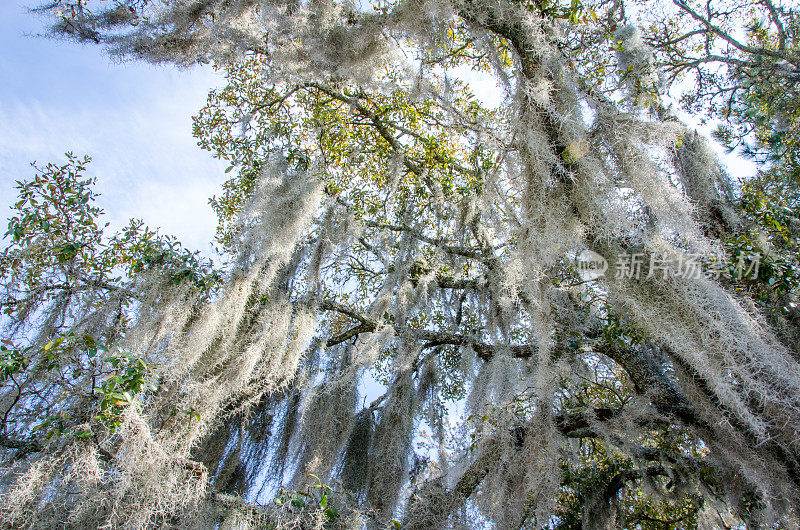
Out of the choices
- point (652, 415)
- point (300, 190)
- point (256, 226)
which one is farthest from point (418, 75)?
point (652, 415)

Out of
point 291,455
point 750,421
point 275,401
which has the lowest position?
point 291,455

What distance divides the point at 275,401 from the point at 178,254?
5.54ft

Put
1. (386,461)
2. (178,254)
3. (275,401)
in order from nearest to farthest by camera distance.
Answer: (178,254)
(386,461)
(275,401)

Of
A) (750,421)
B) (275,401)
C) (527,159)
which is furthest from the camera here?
(275,401)

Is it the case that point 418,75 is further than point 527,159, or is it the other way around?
point 418,75

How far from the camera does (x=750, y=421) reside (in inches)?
78.0

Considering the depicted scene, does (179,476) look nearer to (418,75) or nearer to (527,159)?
(527,159)

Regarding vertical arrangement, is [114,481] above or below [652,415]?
below

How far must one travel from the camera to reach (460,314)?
535 centimetres

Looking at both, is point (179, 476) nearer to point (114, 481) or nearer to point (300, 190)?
point (114, 481)

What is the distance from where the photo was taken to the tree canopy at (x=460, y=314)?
242cm

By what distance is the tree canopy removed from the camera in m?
2.42

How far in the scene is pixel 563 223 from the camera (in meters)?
2.56

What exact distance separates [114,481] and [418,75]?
3.58 m
